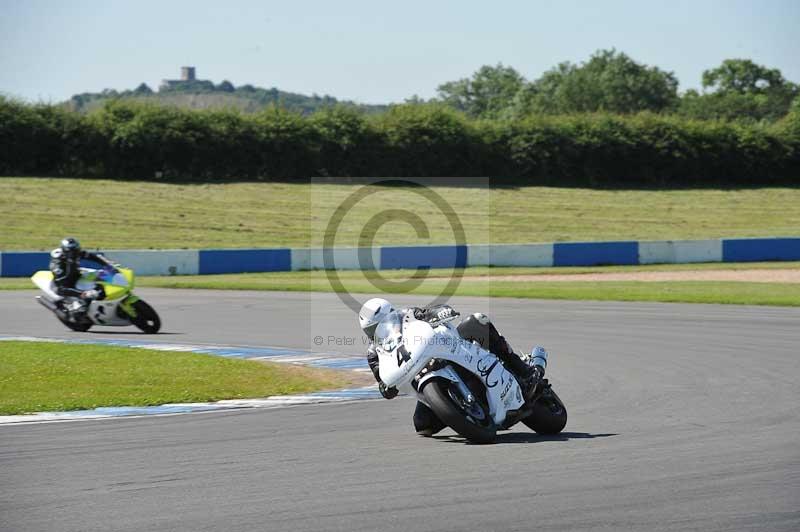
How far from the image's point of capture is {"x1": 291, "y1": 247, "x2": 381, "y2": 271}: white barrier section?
103ft

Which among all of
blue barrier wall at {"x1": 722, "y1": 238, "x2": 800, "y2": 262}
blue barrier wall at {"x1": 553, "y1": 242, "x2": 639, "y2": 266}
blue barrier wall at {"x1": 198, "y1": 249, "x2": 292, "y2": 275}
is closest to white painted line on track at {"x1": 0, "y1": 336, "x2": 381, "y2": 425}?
blue barrier wall at {"x1": 198, "y1": 249, "x2": 292, "y2": 275}

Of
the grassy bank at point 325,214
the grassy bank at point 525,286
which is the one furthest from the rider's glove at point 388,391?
the grassy bank at point 325,214

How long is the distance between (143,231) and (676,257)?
691 inches

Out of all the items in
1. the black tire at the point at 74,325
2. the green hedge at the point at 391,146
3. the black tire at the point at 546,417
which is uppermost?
the green hedge at the point at 391,146

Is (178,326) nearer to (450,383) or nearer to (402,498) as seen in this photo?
(450,383)

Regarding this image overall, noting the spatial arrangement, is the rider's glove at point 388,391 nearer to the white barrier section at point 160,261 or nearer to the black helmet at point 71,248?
the black helmet at point 71,248

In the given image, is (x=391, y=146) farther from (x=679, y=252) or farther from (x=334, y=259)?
(x=334, y=259)

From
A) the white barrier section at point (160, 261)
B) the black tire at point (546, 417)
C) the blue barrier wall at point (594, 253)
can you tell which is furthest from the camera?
the blue barrier wall at point (594, 253)

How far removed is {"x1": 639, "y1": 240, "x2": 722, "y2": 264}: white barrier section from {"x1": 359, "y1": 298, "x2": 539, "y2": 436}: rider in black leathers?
26030 millimetres

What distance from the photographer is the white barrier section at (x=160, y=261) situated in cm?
2956

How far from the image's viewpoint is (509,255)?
32906 mm

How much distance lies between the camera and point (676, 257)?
34.2 metres

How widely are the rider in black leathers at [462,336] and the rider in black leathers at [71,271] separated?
9701 millimetres

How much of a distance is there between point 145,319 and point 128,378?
16.9 feet
